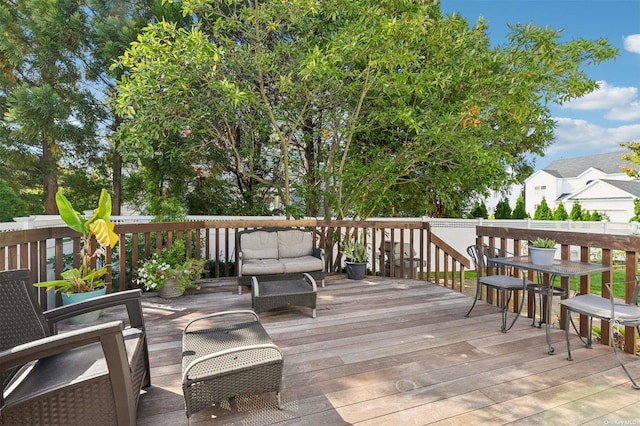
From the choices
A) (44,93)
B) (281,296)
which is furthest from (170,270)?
(44,93)

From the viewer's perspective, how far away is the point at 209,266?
6.05 metres

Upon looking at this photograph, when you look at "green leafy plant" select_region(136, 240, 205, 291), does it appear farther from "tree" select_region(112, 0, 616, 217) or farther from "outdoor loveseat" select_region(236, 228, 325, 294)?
"tree" select_region(112, 0, 616, 217)

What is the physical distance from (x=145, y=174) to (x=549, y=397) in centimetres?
846

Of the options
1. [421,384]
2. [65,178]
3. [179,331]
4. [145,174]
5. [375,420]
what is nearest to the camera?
[375,420]

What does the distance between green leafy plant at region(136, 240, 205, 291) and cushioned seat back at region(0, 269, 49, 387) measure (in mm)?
2515

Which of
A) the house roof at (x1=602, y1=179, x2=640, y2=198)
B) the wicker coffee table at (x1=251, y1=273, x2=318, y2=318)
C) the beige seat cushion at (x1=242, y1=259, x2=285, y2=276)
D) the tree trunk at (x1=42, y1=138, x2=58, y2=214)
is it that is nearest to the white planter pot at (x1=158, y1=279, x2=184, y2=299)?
the beige seat cushion at (x1=242, y1=259, x2=285, y2=276)

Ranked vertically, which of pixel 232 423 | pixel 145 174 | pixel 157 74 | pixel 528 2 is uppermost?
pixel 528 2

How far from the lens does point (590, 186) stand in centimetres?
2038

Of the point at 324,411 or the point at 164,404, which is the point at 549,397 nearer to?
the point at 324,411

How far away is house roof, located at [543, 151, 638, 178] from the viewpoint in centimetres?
2404

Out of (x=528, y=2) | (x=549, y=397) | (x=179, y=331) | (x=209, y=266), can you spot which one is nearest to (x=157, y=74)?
(x=209, y=266)

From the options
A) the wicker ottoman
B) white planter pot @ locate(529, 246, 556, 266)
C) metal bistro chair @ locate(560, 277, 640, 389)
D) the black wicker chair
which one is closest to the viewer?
the black wicker chair

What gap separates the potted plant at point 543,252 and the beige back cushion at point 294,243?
10.4 ft

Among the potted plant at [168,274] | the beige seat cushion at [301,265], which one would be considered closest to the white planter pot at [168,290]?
the potted plant at [168,274]
